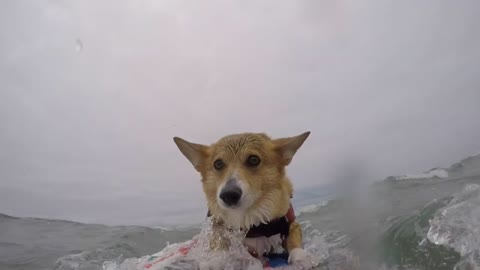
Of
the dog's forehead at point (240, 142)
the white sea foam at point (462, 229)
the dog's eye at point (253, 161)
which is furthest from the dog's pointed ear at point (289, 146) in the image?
the white sea foam at point (462, 229)

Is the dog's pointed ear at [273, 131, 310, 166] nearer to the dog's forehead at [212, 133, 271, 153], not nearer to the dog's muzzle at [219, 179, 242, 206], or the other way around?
the dog's forehead at [212, 133, 271, 153]

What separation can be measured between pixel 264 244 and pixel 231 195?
0.89m

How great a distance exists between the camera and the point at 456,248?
3836mm

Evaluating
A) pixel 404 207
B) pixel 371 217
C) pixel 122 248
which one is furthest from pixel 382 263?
pixel 122 248

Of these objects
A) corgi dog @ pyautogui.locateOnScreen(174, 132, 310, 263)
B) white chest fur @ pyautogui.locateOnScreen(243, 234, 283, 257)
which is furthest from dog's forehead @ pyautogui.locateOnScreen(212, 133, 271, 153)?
white chest fur @ pyautogui.locateOnScreen(243, 234, 283, 257)

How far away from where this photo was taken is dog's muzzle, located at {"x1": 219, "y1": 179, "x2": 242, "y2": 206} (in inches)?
144

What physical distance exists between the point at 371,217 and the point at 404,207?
2.70 ft

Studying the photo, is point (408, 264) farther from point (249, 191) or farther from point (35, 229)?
point (35, 229)

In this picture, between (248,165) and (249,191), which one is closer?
(249,191)

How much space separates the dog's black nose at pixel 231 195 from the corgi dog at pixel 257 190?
10 centimetres

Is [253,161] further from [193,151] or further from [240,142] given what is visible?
[193,151]

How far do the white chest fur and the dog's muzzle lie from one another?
2.15 ft

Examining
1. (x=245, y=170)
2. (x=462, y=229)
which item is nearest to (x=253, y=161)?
(x=245, y=170)

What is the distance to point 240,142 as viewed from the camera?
14.1 ft
